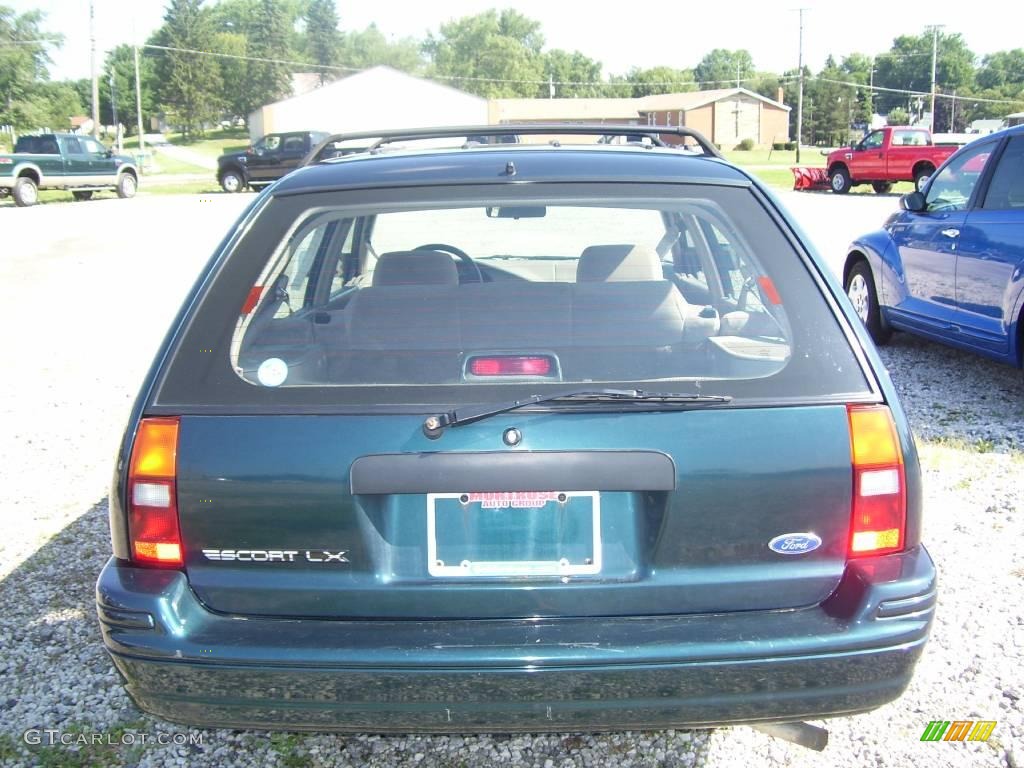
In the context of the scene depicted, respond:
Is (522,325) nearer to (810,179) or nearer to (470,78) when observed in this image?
(810,179)

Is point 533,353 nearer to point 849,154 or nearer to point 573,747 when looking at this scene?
point 573,747

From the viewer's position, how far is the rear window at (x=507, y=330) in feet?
7.52

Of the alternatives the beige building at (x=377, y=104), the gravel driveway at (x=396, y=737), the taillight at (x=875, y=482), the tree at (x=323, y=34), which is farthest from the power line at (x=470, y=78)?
the taillight at (x=875, y=482)

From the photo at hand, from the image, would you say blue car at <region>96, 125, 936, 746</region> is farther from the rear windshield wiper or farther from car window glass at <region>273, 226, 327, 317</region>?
car window glass at <region>273, 226, 327, 317</region>

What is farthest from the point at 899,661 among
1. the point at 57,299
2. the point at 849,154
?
the point at 849,154

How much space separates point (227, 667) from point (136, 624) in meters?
0.25

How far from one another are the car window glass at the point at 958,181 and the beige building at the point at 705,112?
80.6 meters

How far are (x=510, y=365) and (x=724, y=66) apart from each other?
153529 mm

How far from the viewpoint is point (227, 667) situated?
218 centimetres

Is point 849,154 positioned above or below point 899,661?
above

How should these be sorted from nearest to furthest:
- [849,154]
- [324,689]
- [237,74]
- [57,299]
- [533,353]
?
[324,689] < [533,353] < [57,299] < [849,154] < [237,74]

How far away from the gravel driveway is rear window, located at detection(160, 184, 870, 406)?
124 cm

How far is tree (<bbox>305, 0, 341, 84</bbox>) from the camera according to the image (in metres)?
124

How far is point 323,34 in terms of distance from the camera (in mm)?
124375
